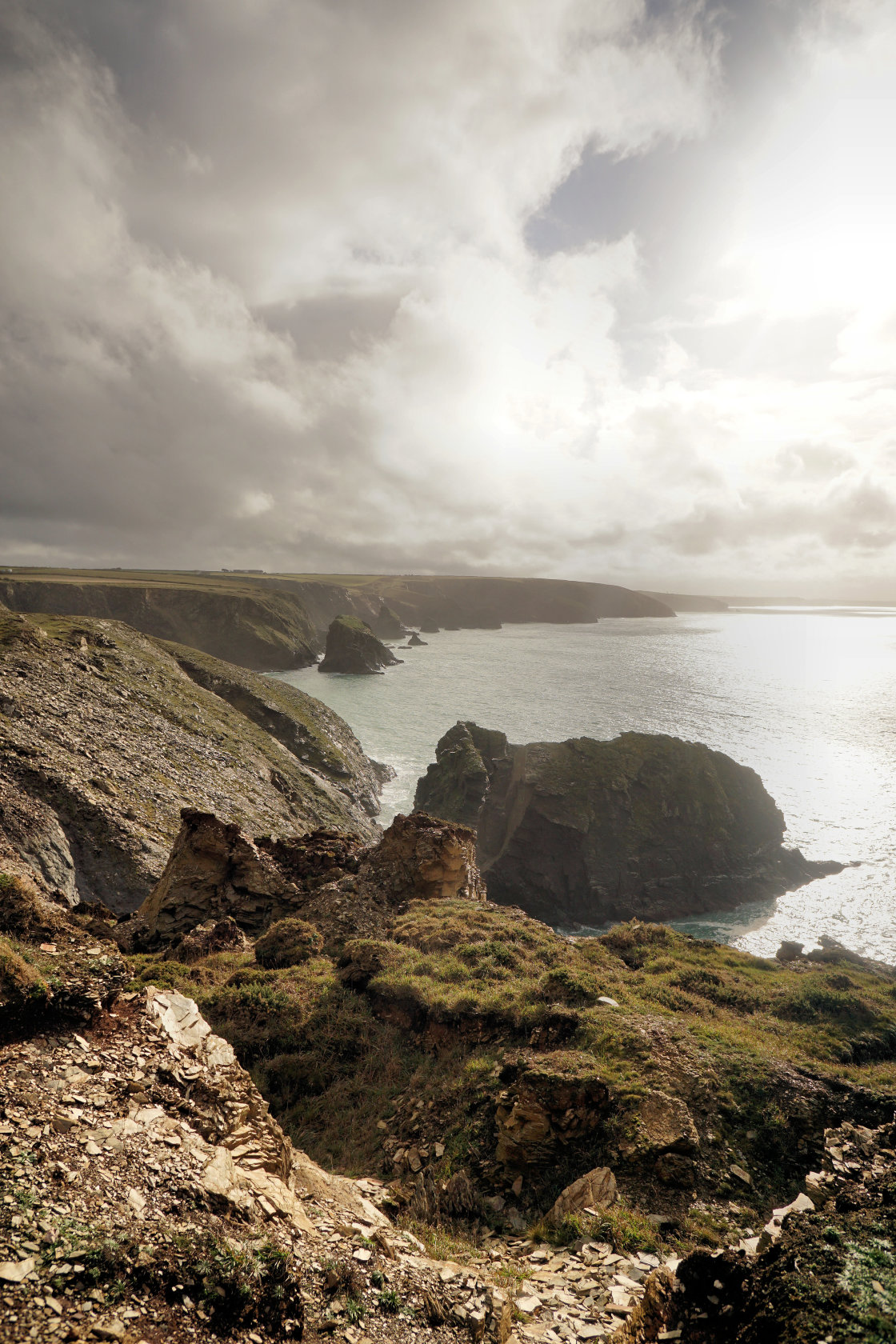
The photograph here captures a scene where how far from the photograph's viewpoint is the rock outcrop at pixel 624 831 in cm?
3919

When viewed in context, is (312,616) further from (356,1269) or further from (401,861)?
(356,1269)

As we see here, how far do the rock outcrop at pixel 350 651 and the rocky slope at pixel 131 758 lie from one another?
193 ft

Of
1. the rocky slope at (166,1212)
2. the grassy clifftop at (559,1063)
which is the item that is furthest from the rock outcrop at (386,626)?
the rocky slope at (166,1212)

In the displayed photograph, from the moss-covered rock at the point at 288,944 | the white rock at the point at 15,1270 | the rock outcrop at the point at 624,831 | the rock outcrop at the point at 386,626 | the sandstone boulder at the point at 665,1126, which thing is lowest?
the rock outcrop at the point at 624,831

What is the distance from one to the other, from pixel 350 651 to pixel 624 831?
279ft

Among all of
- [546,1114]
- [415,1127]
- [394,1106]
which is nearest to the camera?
[546,1114]

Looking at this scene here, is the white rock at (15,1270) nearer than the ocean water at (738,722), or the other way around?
the white rock at (15,1270)

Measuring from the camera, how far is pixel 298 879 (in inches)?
844

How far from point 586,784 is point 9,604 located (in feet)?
382

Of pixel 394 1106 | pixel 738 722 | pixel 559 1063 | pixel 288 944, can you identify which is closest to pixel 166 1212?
pixel 394 1106

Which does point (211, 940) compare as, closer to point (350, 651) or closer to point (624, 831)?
point (624, 831)

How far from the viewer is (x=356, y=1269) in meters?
6.38

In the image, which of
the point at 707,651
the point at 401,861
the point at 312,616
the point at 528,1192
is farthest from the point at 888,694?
the point at 312,616

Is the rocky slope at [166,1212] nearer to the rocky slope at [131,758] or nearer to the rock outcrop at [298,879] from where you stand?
the rock outcrop at [298,879]
